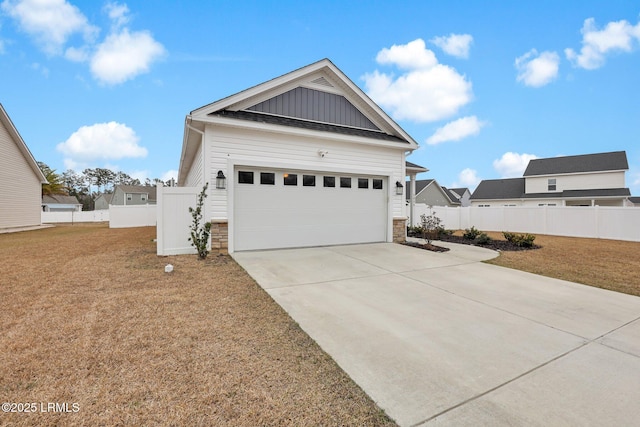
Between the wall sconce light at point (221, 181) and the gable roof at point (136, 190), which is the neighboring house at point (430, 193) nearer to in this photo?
the wall sconce light at point (221, 181)

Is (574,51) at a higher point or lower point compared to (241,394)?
higher

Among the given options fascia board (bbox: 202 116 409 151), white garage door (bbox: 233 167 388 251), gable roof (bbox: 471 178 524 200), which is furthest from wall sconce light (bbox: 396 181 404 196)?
gable roof (bbox: 471 178 524 200)

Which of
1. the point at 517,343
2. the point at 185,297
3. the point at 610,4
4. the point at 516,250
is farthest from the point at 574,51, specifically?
the point at 185,297

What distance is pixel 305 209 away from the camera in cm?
842

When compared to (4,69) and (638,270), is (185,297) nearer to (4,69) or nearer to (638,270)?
(638,270)

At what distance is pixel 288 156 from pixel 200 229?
3.13m

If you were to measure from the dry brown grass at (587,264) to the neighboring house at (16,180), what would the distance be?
23.0 metres

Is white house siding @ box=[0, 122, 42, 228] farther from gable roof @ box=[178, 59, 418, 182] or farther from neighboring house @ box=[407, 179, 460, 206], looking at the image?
neighboring house @ box=[407, 179, 460, 206]

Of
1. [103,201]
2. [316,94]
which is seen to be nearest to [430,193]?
[316,94]

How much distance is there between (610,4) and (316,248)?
1222 centimetres

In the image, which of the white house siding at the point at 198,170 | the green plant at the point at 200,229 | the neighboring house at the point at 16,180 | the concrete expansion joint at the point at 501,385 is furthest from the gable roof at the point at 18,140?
the concrete expansion joint at the point at 501,385

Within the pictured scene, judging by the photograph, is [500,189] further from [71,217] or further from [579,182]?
[71,217]

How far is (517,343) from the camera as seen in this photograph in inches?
112

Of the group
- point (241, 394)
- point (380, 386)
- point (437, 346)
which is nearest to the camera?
point (241, 394)
